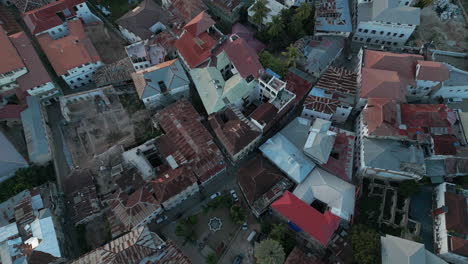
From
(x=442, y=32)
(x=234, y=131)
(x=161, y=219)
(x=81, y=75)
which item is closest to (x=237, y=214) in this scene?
(x=161, y=219)

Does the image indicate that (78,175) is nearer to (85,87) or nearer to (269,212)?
(85,87)

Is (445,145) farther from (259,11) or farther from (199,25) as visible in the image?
(199,25)

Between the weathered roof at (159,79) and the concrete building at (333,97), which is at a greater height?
the weathered roof at (159,79)

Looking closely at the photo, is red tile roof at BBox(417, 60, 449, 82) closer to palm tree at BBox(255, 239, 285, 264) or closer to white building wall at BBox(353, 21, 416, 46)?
white building wall at BBox(353, 21, 416, 46)

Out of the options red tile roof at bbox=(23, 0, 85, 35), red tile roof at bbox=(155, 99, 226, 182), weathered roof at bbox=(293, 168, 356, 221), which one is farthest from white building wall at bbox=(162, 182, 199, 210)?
red tile roof at bbox=(23, 0, 85, 35)

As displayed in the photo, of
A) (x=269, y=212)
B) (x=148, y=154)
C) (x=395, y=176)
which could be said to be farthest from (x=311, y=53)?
(x=148, y=154)

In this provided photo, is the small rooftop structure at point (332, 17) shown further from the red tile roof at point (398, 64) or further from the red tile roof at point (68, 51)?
the red tile roof at point (68, 51)

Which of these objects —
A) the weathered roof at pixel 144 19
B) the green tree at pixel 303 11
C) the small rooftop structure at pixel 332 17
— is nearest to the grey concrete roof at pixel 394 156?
the small rooftop structure at pixel 332 17
